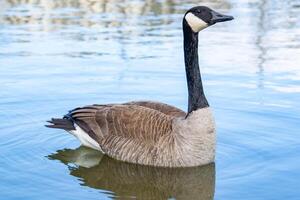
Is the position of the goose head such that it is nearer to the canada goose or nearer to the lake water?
the canada goose

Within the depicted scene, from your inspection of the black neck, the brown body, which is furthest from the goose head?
the brown body

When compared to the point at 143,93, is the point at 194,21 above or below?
above

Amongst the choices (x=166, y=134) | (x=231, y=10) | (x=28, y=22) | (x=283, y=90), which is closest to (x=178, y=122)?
(x=166, y=134)

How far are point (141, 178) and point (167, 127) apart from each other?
68cm

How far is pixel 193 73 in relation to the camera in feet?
26.2

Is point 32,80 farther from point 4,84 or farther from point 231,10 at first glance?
point 231,10

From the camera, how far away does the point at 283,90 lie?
36.1ft

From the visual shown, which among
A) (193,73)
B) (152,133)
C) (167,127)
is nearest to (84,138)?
(152,133)

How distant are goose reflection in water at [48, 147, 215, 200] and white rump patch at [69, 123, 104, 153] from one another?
19cm

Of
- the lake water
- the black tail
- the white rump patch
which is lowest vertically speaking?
the lake water

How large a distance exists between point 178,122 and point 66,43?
8537 millimetres

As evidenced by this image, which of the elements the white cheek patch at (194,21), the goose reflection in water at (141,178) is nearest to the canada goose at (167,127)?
the white cheek patch at (194,21)

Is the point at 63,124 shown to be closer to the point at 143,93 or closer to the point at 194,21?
the point at 194,21

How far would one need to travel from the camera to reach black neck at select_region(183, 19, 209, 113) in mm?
7789
